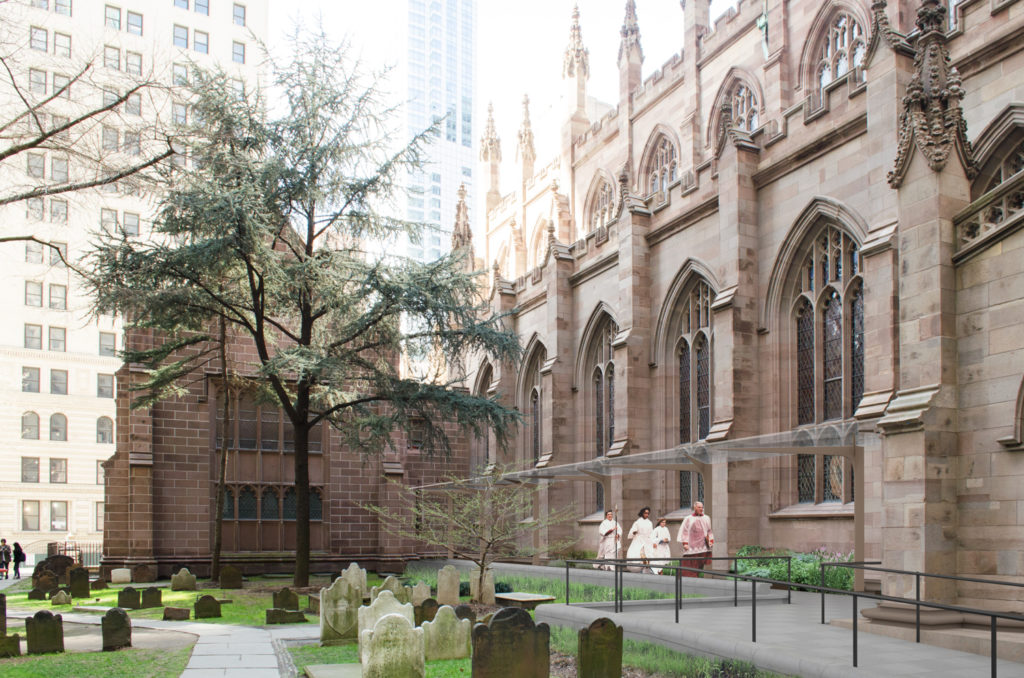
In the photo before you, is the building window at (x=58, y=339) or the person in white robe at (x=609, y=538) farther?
the building window at (x=58, y=339)

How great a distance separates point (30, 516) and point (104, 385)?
27.0 feet

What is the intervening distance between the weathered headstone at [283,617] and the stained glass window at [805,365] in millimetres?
11853

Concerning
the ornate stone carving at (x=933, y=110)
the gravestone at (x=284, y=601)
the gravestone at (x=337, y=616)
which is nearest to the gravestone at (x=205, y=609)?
the gravestone at (x=284, y=601)

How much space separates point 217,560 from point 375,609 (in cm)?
1562

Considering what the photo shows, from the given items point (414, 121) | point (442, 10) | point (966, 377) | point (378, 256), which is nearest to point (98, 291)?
point (378, 256)

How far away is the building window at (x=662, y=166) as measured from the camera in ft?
125

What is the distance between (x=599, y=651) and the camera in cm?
933

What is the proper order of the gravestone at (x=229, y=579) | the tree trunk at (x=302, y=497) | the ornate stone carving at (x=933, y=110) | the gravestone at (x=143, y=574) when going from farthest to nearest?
the gravestone at (x=143, y=574) < the gravestone at (x=229, y=579) < the tree trunk at (x=302, y=497) < the ornate stone carving at (x=933, y=110)

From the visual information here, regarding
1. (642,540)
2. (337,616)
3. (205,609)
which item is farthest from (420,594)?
(642,540)

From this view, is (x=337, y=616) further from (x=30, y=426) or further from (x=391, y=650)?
(x=30, y=426)

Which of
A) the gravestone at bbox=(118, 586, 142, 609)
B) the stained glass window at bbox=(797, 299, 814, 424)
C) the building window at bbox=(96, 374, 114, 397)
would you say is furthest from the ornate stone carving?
the building window at bbox=(96, 374, 114, 397)

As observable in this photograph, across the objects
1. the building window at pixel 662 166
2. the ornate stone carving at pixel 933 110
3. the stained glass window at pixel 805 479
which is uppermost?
the building window at pixel 662 166

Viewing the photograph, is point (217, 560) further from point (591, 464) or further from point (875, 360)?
point (875, 360)

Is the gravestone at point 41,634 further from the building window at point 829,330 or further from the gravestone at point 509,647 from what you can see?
the building window at point 829,330
